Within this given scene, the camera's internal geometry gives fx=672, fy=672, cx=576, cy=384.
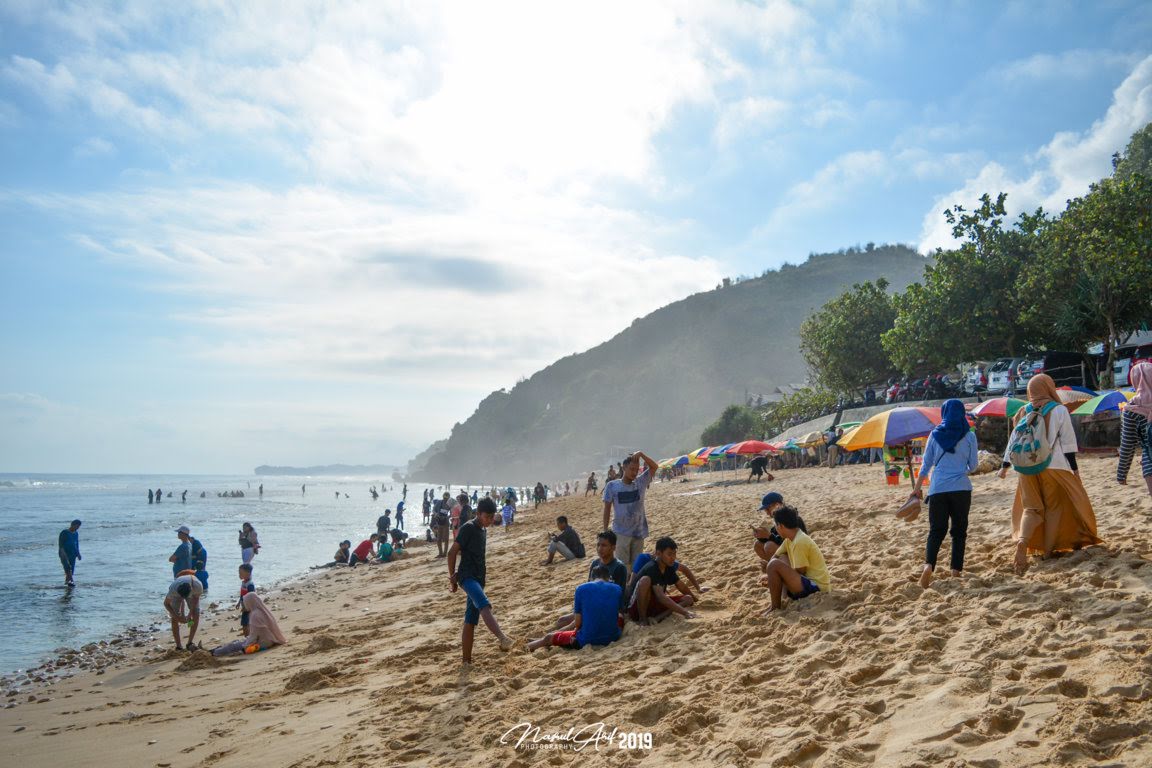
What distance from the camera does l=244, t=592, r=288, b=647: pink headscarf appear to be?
29.7 ft

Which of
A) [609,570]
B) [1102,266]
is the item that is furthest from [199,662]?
[1102,266]

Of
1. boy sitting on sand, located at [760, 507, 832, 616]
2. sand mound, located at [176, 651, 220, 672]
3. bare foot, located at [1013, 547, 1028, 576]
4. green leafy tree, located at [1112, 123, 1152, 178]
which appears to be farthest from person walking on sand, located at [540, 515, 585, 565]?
green leafy tree, located at [1112, 123, 1152, 178]

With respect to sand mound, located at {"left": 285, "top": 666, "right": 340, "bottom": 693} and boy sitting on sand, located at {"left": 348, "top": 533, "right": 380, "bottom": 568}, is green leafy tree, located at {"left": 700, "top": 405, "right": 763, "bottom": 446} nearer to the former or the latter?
boy sitting on sand, located at {"left": 348, "top": 533, "right": 380, "bottom": 568}

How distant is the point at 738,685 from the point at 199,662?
733 centimetres

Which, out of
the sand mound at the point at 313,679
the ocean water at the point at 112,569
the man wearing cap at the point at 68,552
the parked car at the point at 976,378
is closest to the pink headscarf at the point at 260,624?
the sand mound at the point at 313,679

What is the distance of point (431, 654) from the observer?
7156 mm

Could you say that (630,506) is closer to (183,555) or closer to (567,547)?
(567,547)

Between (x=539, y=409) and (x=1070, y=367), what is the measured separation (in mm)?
140266

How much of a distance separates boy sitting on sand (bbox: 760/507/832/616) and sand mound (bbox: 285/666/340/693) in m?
4.29

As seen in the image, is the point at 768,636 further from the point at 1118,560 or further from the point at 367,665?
the point at 367,665

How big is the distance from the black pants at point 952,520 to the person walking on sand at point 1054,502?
410 mm

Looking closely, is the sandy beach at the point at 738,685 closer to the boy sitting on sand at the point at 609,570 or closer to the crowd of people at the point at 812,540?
the crowd of people at the point at 812,540

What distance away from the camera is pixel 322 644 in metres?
8.62

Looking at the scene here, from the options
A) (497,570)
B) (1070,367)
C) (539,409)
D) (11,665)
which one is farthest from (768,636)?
(539,409)
